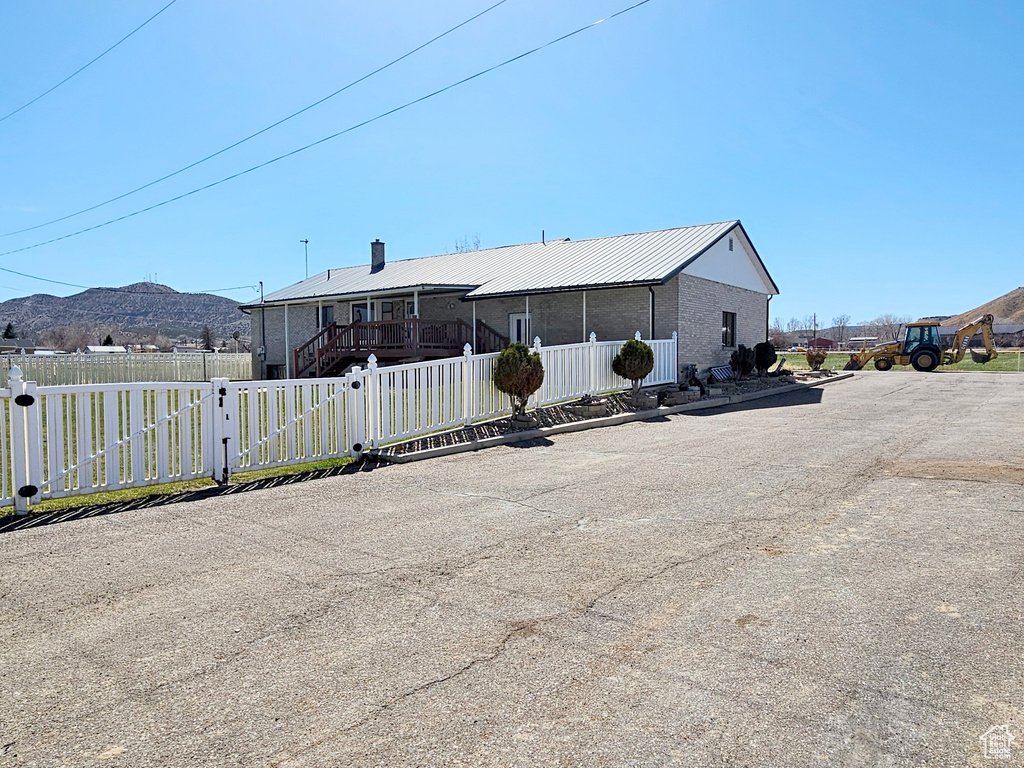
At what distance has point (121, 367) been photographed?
29.6 metres

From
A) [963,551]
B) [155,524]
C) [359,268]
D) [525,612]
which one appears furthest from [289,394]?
[359,268]

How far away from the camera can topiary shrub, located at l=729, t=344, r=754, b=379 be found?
69.5 ft

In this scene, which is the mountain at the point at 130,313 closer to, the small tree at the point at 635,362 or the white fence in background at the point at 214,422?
the small tree at the point at 635,362

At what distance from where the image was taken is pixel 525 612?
407 cm

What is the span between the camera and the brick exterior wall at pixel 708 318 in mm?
20453

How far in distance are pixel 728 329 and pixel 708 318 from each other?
2.33 m

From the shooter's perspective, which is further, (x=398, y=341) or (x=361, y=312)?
(x=361, y=312)

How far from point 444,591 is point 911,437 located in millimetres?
8982

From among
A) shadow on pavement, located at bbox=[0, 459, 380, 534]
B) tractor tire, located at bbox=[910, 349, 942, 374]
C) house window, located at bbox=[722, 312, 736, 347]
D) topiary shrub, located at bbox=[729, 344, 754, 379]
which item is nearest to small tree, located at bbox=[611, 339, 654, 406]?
topiary shrub, located at bbox=[729, 344, 754, 379]

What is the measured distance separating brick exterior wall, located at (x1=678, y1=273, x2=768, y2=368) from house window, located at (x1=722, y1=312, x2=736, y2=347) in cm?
18

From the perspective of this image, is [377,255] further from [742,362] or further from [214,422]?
[214,422]

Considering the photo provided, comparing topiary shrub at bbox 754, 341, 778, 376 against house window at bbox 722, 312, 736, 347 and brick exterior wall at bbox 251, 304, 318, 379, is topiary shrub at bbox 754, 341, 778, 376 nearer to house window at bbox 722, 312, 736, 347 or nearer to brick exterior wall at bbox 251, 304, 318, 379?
house window at bbox 722, 312, 736, 347

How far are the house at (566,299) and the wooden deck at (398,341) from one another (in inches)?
1.4

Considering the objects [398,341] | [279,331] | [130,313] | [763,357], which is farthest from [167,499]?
[130,313]
